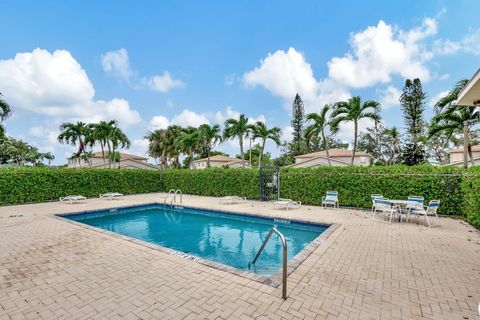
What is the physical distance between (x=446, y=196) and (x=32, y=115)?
25889 mm

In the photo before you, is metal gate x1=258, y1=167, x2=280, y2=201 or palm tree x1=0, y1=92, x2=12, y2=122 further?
metal gate x1=258, y1=167, x2=280, y2=201

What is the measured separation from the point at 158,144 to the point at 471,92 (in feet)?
106

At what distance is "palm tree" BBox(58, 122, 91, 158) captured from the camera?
22500mm

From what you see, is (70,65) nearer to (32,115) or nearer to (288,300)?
(32,115)

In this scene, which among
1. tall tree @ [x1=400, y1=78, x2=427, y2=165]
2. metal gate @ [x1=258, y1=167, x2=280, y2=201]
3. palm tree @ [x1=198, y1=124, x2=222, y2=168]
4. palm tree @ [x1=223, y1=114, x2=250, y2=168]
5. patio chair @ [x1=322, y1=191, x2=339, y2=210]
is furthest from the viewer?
tall tree @ [x1=400, y1=78, x2=427, y2=165]

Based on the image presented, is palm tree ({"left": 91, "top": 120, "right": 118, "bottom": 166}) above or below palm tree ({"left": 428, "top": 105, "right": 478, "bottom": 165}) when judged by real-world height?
above

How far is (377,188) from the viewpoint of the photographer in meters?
11.4

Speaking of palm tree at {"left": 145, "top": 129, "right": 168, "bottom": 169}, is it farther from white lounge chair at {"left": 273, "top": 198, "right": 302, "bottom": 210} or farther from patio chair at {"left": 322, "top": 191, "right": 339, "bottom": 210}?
patio chair at {"left": 322, "top": 191, "right": 339, "bottom": 210}

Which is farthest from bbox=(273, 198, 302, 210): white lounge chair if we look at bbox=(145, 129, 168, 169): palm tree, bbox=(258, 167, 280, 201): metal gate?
bbox=(145, 129, 168, 169): palm tree

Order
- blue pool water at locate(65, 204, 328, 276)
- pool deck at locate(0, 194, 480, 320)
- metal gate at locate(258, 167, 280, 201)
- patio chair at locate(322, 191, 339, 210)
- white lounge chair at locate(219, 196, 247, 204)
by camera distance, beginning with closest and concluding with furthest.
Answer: pool deck at locate(0, 194, 480, 320)
blue pool water at locate(65, 204, 328, 276)
patio chair at locate(322, 191, 339, 210)
white lounge chair at locate(219, 196, 247, 204)
metal gate at locate(258, 167, 280, 201)

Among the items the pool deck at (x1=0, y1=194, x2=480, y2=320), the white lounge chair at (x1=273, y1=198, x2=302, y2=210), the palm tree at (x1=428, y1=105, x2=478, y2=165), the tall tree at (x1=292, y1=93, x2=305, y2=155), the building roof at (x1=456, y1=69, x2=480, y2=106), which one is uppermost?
the tall tree at (x1=292, y1=93, x2=305, y2=155)

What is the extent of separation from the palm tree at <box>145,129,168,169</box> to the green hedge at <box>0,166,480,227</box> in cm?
1272

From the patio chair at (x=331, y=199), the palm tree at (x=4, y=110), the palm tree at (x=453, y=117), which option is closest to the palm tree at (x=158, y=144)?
the palm tree at (x=4, y=110)

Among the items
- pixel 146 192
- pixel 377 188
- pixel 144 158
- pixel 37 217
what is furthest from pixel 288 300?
pixel 144 158
